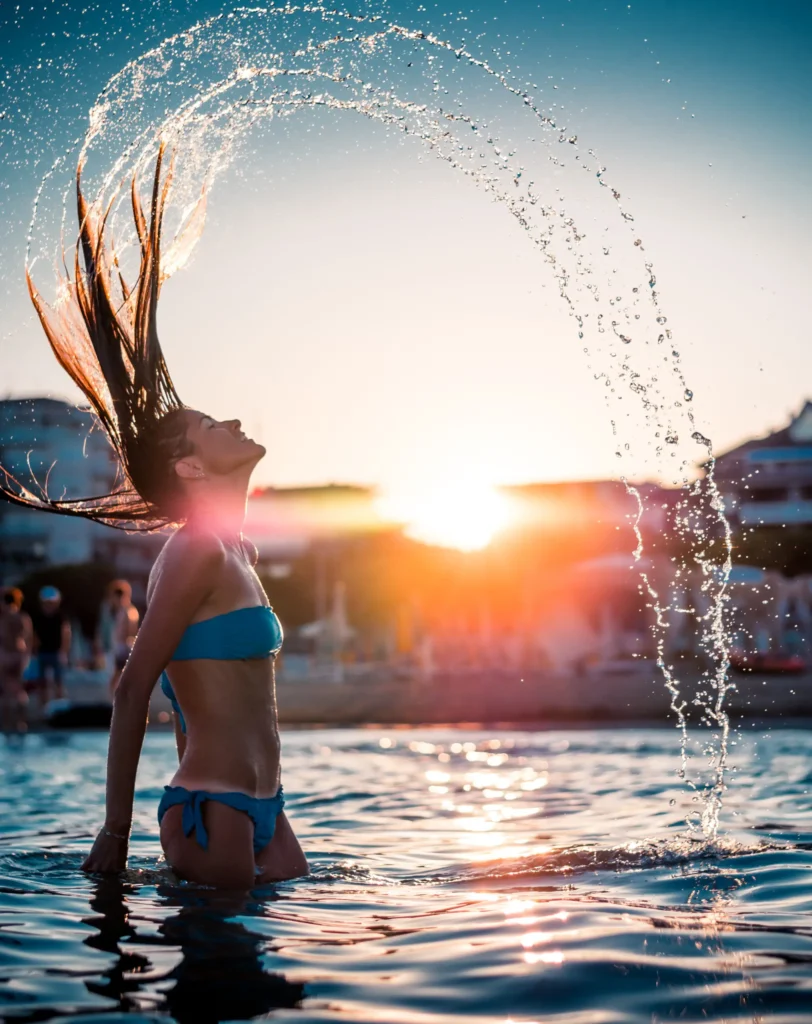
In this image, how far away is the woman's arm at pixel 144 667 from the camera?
3818mm

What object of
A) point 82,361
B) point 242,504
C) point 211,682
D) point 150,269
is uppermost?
point 150,269

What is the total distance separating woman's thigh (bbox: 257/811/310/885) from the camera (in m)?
4.25

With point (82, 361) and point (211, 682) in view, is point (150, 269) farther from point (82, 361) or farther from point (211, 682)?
point (211, 682)

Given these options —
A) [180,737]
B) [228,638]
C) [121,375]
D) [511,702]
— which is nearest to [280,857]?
[180,737]

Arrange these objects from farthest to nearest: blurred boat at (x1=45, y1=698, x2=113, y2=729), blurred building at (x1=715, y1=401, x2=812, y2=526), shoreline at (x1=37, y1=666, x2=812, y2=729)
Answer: blurred building at (x1=715, y1=401, x2=812, y2=526) → shoreline at (x1=37, y1=666, x2=812, y2=729) → blurred boat at (x1=45, y1=698, x2=113, y2=729)

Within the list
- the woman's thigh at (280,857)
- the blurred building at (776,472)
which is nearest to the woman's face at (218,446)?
the woman's thigh at (280,857)

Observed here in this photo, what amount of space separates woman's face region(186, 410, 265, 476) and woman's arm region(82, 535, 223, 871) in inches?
12.5

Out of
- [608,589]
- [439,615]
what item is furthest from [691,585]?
[439,615]

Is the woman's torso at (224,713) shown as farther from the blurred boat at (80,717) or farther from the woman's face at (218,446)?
the blurred boat at (80,717)

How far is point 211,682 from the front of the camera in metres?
4.01

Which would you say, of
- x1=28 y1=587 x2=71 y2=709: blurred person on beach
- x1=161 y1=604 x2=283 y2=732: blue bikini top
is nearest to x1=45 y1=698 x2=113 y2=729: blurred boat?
x1=28 y1=587 x2=71 y2=709: blurred person on beach

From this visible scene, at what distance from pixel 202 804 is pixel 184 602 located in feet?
2.13

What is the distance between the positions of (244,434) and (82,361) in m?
0.65

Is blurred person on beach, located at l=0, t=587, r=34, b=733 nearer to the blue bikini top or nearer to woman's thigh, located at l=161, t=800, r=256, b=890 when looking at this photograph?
woman's thigh, located at l=161, t=800, r=256, b=890
